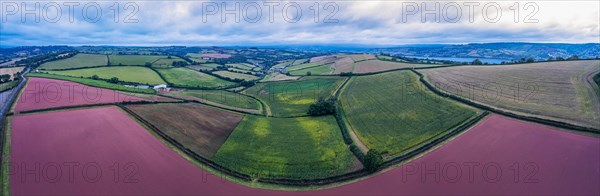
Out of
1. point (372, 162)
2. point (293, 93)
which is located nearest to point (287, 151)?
point (372, 162)

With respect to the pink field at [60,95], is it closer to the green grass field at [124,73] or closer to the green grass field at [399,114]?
the green grass field at [124,73]

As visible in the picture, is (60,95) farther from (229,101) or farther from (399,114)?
(399,114)

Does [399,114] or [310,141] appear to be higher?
[399,114]

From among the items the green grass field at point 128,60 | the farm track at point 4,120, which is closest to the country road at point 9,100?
the farm track at point 4,120

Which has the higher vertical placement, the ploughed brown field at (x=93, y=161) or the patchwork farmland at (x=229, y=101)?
the patchwork farmland at (x=229, y=101)

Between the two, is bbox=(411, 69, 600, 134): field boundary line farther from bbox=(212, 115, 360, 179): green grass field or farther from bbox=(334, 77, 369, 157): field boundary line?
bbox=(212, 115, 360, 179): green grass field

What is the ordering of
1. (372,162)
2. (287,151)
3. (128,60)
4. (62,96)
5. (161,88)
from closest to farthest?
1. (372,162)
2. (287,151)
3. (62,96)
4. (161,88)
5. (128,60)
